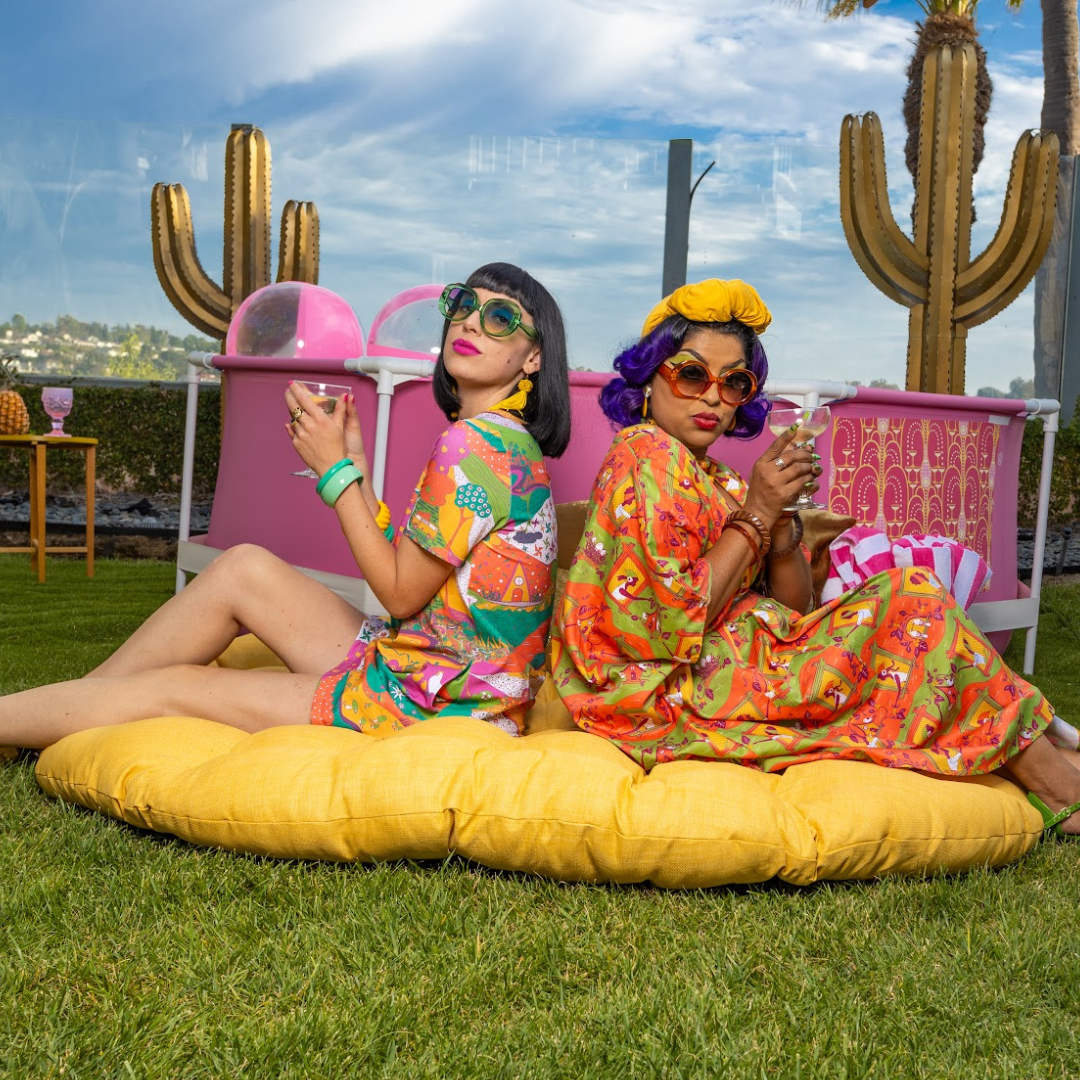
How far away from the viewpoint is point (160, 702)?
8.16 feet

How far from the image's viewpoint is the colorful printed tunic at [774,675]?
7.29ft

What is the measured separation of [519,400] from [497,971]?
3.83 feet

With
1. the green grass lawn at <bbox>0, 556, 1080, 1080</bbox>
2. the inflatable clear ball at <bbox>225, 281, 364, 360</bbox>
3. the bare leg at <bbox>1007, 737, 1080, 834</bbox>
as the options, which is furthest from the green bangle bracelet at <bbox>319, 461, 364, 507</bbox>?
the inflatable clear ball at <bbox>225, 281, 364, 360</bbox>

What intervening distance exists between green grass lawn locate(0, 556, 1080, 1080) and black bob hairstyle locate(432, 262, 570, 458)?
35.6 inches

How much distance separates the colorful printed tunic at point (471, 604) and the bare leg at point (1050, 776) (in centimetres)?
99

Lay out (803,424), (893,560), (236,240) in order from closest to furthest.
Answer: (803,424)
(893,560)
(236,240)

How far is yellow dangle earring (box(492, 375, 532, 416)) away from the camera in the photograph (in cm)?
239

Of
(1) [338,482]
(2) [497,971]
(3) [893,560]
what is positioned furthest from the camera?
(3) [893,560]

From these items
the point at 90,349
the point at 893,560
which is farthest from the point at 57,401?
the point at 893,560

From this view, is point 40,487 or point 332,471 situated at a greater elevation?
point 332,471

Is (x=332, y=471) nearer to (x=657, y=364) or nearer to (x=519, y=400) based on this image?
(x=519, y=400)

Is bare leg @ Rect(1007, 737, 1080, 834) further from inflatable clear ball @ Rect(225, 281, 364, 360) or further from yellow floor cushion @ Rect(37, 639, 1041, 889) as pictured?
inflatable clear ball @ Rect(225, 281, 364, 360)

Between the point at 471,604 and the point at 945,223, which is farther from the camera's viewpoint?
the point at 945,223

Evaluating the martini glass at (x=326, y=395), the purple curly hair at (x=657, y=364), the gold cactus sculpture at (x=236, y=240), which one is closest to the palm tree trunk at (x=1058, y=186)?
the gold cactus sculpture at (x=236, y=240)
